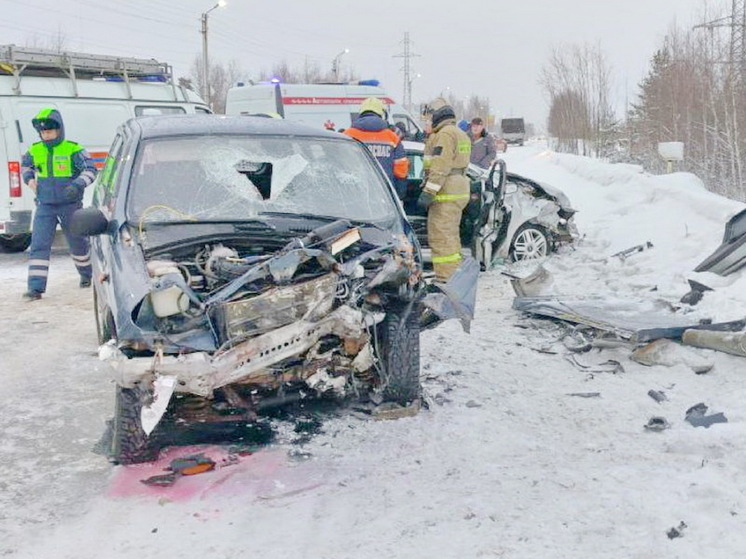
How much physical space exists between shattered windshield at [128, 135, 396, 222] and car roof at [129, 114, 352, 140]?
6 centimetres

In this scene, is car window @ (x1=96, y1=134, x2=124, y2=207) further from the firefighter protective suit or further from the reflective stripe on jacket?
the firefighter protective suit

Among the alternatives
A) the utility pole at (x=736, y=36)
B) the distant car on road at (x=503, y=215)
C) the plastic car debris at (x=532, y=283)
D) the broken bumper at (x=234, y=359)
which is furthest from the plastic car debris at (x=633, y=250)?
the utility pole at (x=736, y=36)

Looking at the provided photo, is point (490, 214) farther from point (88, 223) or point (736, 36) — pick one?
point (736, 36)

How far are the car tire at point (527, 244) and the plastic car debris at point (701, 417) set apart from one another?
490 cm

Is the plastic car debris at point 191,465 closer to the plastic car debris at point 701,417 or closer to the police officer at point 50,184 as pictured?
the plastic car debris at point 701,417

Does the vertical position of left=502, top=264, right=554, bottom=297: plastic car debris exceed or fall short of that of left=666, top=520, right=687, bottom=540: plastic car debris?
it exceeds it

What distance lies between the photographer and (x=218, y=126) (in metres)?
4.98

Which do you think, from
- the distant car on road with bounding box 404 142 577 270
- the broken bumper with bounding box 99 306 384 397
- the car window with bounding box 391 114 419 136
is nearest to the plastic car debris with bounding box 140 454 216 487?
the broken bumper with bounding box 99 306 384 397

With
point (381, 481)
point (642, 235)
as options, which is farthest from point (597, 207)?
point (381, 481)

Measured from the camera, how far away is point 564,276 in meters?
8.36

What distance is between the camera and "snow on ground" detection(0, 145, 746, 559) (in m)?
3.03

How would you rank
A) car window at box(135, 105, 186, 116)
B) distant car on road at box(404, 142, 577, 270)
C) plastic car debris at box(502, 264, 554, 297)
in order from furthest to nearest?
car window at box(135, 105, 186, 116), distant car on road at box(404, 142, 577, 270), plastic car debris at box(502, 264, 554, 297)

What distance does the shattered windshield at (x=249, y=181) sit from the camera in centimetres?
445

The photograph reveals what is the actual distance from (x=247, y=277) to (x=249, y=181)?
1144mm
